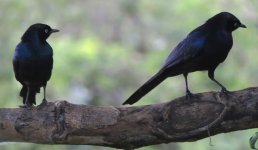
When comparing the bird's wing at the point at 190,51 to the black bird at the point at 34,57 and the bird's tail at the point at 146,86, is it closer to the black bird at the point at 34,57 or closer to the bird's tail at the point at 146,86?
the bird's tail at the point at 146,86

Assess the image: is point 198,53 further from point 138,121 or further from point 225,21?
point 138,121

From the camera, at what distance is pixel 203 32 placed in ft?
14.3

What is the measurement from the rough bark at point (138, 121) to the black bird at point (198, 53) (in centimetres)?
33

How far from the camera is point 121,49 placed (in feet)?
27.1

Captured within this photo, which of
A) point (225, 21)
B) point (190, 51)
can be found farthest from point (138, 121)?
point (225, 21)

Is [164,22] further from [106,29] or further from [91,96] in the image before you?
[91,96]

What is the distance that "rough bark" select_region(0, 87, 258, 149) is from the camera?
380 centimetres

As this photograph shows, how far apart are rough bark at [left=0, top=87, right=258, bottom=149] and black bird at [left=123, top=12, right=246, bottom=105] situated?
0.33 m

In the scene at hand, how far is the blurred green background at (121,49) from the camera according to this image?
7352mm

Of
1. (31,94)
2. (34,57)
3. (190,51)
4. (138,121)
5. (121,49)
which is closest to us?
(138,121)

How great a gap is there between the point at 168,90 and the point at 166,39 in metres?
0.81

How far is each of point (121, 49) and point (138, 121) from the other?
4.38m

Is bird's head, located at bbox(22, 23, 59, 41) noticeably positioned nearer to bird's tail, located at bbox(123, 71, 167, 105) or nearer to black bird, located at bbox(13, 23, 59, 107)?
black bird, located at bbox(13, 23, 59, 107)

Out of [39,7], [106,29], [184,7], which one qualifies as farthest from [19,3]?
[184,7]
